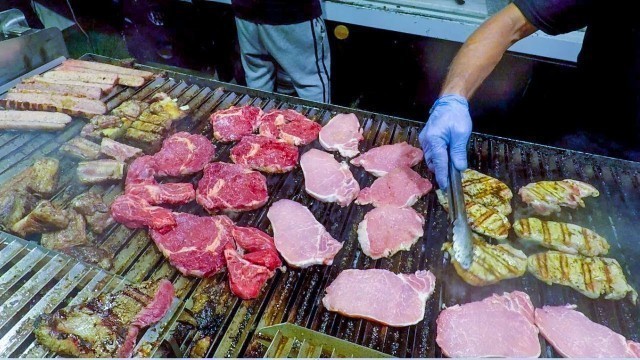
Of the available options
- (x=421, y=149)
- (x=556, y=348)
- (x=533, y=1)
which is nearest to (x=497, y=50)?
(x=533, y=1)

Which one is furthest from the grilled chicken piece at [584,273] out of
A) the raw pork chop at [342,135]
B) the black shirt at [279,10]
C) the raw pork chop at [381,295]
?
the black shirt at [279,10]

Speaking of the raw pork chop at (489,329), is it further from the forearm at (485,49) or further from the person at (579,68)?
the forearm at (485,49)

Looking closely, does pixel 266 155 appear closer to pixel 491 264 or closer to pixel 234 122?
pixel 234 122

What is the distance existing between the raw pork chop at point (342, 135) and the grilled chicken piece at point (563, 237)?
1481 mm

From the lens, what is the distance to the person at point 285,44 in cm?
491

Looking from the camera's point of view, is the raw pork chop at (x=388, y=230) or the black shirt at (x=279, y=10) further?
the black shirt at (x=279, y=10)

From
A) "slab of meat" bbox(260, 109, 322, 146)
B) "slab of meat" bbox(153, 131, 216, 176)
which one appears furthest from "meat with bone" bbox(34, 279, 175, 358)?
"slab of meat" bbox(260, 109, 322, 146)

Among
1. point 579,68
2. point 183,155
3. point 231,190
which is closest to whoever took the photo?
point 231,190

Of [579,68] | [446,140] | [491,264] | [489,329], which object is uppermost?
[579,68]

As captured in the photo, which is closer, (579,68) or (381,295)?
(381,295)

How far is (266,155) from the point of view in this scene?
11.9ft

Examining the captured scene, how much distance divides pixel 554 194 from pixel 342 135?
1769 mm

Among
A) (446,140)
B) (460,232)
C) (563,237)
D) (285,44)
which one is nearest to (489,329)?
(460,232)

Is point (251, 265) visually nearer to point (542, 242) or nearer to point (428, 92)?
point (542, 242)
